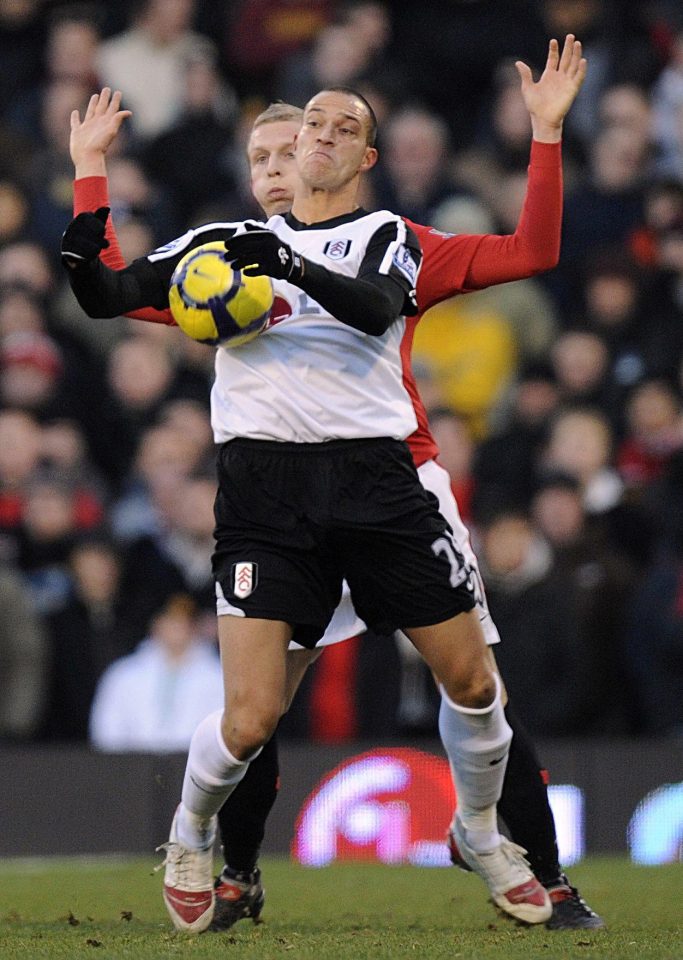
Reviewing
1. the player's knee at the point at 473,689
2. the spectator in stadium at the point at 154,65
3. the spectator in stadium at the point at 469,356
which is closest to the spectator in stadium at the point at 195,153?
the spectator in stadium at the point at 154,65

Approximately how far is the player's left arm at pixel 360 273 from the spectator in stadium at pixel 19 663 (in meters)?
5.23

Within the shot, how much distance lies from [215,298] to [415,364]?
6.72m

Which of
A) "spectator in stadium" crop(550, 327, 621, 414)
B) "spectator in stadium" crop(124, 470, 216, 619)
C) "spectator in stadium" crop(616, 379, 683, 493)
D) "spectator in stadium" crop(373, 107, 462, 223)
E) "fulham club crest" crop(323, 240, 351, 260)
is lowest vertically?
"spectator in stadium" crop(124, 470, 216, 619)

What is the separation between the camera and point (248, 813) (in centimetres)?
607

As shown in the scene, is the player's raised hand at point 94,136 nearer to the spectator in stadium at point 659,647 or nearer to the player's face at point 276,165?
the player's face at point 276,165

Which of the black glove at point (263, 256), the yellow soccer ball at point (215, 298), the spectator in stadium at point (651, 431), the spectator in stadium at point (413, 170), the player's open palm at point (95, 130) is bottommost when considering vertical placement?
the spectator in stadium at point (651, 431)

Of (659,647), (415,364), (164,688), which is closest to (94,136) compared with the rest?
(164,688)

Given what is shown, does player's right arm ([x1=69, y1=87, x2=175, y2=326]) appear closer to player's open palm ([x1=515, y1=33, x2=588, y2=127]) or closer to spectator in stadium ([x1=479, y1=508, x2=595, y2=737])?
player's open palm ([x1=515, y1=33, x2=588, y2=127])

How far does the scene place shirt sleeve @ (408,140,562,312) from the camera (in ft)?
18.8

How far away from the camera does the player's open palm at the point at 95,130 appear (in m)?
6.00

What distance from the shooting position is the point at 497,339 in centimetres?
1212

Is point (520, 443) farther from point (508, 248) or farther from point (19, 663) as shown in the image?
point (508, 248)

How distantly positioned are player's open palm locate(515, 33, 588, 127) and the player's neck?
1.95 feet

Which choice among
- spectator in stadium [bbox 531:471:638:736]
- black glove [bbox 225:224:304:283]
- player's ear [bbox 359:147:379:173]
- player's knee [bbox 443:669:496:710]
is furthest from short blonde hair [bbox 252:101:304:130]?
spectator in stadium [bbox 531:471:638:736]
